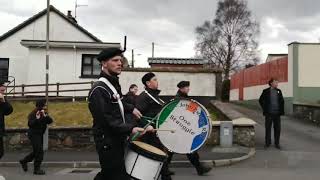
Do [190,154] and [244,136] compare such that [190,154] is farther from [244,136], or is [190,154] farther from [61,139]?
[61,139]

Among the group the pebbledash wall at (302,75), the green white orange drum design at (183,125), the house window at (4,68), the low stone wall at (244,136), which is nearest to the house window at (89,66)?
the house window at (4,68)

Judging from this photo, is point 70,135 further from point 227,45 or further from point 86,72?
point 227,45

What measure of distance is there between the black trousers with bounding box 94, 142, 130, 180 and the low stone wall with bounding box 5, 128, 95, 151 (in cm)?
1067

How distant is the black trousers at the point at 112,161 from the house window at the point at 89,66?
87.8 feet

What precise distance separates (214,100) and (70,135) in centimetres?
914

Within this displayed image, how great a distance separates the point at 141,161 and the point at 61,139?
10994mm

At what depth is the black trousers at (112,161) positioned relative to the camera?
543 cm

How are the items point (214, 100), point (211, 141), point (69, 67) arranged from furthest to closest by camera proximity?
point (69, 67) < point (214, 100) < point (211, 141)

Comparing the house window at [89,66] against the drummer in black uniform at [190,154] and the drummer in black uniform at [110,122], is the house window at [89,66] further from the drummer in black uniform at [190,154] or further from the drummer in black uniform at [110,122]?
the drummer in black uniform at [110,122]

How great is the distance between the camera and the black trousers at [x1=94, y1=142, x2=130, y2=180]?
214 inches

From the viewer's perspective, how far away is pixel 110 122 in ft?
17.6

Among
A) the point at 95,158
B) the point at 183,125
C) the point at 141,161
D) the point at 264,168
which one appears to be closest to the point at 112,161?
the point at 141,161

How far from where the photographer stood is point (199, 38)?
78.1 meters

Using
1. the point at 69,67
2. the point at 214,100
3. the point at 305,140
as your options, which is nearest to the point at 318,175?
the point at 305,140
